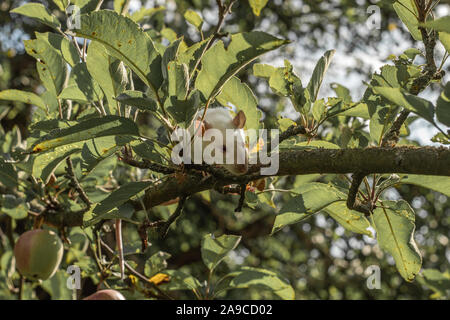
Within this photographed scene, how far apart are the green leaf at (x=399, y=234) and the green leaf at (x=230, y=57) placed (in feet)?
1.29

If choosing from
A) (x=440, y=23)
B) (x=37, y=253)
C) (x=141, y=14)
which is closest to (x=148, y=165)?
(x=440, y=23)

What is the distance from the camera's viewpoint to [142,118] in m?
3.14

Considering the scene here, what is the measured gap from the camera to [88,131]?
2.34 feet

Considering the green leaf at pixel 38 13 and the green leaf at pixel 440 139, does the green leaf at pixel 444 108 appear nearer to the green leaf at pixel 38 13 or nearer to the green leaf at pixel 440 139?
the green leaf at pixel 440 139

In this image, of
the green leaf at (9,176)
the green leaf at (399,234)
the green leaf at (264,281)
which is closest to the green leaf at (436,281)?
the green leaf at (264,281)

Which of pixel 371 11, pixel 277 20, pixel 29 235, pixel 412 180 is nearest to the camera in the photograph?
pixel 412 180

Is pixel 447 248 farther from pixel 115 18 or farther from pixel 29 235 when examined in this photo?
pixel 115 18

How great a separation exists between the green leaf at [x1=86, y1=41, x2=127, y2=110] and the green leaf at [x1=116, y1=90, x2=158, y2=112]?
0.14 m

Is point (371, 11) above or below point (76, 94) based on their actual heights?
above

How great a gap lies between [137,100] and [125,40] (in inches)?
3.5

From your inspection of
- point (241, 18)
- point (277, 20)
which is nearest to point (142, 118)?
point (241, 18)

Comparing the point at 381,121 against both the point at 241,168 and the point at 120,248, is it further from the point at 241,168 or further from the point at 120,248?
the point at 120,248

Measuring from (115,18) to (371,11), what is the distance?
0.69 m

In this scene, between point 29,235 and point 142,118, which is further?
point 142,118
